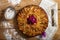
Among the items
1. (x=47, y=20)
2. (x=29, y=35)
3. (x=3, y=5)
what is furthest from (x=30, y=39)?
(x=3, y=5)

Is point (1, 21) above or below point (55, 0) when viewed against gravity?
below

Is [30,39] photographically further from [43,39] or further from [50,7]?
[50,7]

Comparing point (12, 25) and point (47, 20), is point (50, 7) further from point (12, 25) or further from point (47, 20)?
point (12, 25)

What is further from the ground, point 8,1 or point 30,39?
point 8,1

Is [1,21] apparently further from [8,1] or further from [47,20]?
[47,20]

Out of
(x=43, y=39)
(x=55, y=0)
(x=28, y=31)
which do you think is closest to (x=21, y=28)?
(x=28, y=31)

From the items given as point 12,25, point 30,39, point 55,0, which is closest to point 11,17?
point 12,25

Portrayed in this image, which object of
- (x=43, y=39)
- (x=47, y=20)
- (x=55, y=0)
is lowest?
(x=43, y=39)
